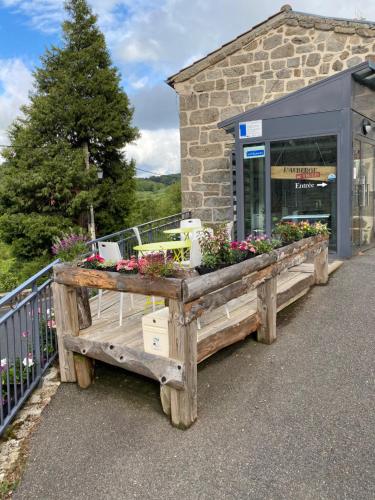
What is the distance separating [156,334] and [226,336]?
0.82 m

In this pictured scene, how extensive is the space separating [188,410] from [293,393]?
890 mm

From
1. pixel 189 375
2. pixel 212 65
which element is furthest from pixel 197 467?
pixel 212 65

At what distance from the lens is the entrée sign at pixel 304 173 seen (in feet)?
23.0

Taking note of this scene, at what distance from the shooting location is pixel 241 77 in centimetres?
988

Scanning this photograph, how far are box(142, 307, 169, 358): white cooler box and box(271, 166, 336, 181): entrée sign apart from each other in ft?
16.0

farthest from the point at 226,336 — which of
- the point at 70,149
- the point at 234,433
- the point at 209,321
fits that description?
the point at 70,149

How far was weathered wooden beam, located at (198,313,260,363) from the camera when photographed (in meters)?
3.38

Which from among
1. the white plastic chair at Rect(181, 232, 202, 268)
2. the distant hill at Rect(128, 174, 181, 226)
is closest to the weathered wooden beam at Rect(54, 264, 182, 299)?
the white plastic chair at Rect(181, 232, 202, 268)

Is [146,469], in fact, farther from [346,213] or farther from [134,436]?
[346,213]

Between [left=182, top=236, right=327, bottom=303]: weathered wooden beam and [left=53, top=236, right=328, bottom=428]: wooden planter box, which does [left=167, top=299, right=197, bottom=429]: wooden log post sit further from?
[left=182, top=236, right=327, bottom=303]: weathered wooden beam

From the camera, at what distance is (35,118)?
1548 cm

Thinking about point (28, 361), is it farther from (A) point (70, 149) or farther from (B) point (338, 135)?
(A) point (70, 149)

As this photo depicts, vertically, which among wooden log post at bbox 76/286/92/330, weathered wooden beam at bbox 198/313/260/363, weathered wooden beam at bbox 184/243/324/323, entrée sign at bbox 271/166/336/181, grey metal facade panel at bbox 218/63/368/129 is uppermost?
grey metal facade panel at bbox 218/63/368/129

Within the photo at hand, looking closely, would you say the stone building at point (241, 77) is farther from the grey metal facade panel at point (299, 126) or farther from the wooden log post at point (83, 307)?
the wooden log post at point (83, 307)
